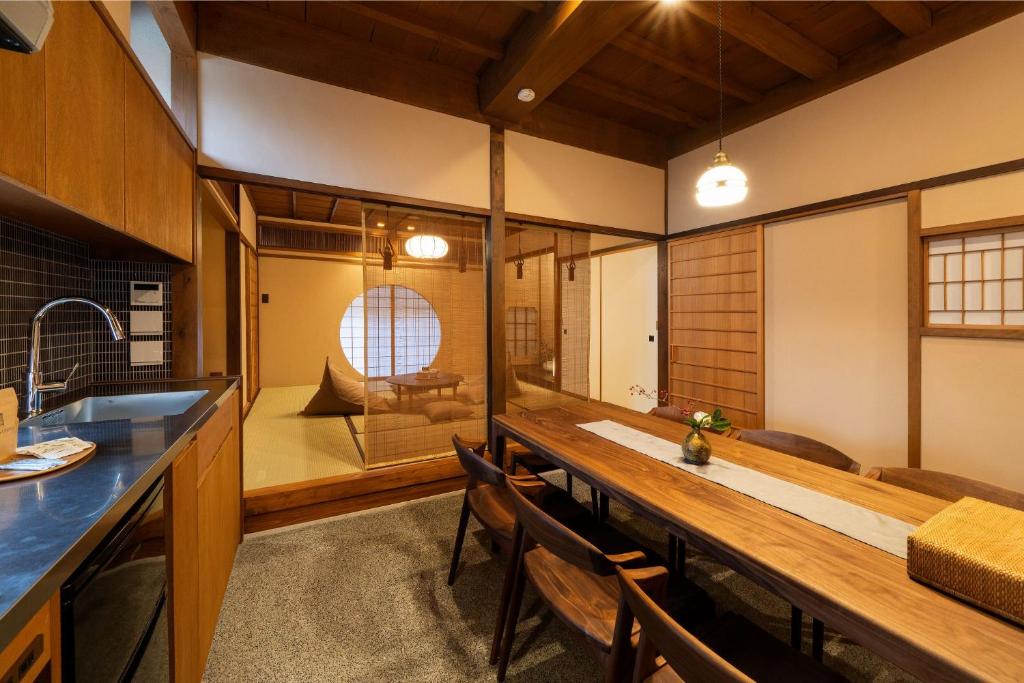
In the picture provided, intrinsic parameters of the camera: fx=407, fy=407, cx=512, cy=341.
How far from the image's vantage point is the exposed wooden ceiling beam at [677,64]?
8.79 feet

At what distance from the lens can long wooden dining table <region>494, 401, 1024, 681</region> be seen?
2.27 feet

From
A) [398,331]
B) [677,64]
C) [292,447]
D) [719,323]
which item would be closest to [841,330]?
[719,323]

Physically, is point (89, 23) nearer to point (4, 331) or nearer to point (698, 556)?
point (4, 331)

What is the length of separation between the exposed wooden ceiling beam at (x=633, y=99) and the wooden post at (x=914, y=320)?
1833 millimetres

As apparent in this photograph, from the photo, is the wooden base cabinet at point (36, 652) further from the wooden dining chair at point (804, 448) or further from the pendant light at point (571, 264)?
the pendant light at point (571, 264)

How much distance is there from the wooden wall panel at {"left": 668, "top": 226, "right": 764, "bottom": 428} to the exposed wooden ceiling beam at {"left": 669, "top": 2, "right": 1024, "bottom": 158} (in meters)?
0.95

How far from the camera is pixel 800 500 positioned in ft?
4.08

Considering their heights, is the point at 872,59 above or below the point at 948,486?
above

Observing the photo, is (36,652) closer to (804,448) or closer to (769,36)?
(804,448)

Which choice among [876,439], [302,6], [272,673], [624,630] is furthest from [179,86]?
[876,439]

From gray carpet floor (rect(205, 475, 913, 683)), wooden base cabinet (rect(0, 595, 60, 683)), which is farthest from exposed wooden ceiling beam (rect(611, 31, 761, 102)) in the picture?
wooden base cabinet (rect(0, 595, 60, 683))

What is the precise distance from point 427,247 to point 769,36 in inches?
104

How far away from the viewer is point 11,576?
0.56 metres

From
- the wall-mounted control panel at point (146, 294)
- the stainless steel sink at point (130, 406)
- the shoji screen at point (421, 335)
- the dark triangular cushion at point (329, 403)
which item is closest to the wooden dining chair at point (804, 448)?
the shoji screen at point (421, 335)
